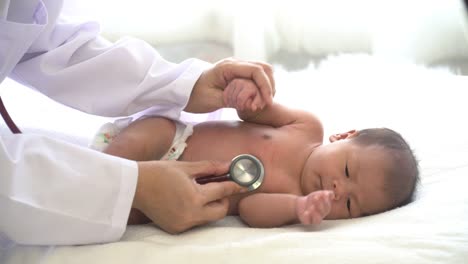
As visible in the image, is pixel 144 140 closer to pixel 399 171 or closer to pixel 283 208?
pixel 283 208

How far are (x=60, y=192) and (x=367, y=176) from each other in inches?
19.0

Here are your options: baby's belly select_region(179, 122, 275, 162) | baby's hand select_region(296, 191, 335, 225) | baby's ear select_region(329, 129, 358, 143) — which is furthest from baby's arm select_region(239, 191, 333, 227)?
baby's ear select_region(329, 129, 358, 143)

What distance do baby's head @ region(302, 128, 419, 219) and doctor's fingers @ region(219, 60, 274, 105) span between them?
151 millimetres

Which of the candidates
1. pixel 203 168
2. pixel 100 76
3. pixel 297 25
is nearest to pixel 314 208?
pixel 203 168

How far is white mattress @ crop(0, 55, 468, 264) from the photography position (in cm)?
76

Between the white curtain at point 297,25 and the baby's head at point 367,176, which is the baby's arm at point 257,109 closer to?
the baby's head at point 367,176

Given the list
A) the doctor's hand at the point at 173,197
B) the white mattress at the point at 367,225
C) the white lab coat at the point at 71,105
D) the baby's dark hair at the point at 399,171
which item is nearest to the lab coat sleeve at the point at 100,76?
the white lab coat at the point at 71,105

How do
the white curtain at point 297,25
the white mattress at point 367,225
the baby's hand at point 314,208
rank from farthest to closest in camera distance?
the white curtain at point 297,25 → the baby's hand at point 314,208 → the white mattress at point 367,225

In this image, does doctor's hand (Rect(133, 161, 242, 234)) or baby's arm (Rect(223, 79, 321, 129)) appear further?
baby's arm (Rect(223, 79, 321, 129))

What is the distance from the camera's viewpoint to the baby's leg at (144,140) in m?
0.99

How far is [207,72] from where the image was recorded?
3.48ft

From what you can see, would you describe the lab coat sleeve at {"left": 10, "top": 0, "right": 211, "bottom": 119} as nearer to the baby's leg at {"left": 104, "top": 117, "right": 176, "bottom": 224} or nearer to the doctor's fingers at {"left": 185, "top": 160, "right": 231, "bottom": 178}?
the baby's leg at {"left": 104, "top": 117, "right": 176, "bottom": 224}

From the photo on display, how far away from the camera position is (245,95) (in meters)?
0.97

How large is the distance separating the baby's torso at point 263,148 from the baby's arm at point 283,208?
0.05 meters
